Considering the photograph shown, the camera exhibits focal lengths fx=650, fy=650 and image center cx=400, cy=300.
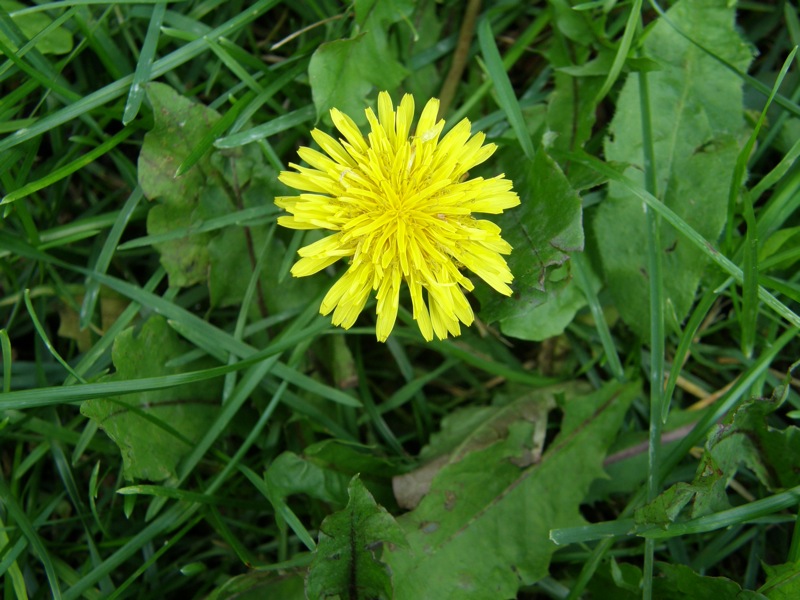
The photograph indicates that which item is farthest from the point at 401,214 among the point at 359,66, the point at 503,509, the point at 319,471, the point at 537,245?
the point at 503,509

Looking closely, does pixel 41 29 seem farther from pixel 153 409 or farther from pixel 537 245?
pixel 537 245

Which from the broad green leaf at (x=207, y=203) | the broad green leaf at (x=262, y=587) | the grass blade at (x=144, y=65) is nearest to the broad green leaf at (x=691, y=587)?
the broad green leaf at (x=262, y=587)

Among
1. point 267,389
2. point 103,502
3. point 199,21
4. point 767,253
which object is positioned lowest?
point 103,502

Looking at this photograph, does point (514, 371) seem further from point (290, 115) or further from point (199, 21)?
point (199, 21)

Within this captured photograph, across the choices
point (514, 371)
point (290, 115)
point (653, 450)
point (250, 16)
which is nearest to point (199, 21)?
point (250, 16)

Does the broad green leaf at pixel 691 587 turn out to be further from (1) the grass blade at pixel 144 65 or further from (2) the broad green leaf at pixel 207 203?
(1) the grass blade at pixel 144 65

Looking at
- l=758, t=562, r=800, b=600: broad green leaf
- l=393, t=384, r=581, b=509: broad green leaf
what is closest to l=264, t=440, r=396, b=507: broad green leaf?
l=393, t=384, r=581, b=509: broad green leaf

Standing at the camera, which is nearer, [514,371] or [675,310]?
[675,310]
